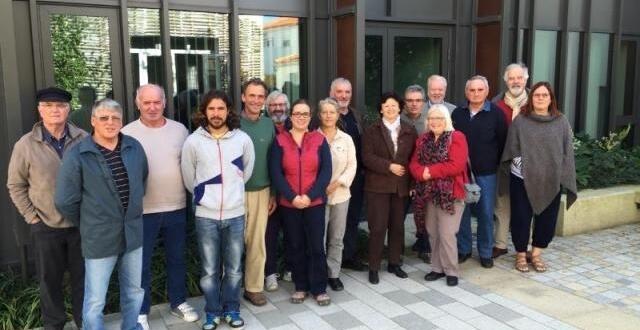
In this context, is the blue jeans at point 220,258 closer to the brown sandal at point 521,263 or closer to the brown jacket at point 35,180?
the brown jacket at point 35,180

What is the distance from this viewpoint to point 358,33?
6453mm

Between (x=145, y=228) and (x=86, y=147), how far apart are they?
2.78ft

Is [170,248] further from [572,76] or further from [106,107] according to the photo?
[572,76]

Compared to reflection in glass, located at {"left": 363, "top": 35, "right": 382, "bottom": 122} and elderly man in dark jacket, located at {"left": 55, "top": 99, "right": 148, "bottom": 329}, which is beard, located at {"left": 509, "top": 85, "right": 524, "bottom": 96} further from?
elderly man in dark jacket, located at {"left": 55, "top": 99, "right": 148, "bottom": 329}

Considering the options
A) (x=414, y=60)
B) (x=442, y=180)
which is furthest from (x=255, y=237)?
(x=414, y=60)

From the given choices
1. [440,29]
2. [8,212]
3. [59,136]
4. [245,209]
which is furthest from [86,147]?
[440,29]

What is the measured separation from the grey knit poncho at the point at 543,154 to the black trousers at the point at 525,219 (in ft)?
0.40

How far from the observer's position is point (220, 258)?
4.34 m

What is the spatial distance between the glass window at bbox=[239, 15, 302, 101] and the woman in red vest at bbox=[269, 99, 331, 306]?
224 centimetres

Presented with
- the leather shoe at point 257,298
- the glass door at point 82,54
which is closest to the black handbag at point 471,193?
the leather shoe at point 257,298

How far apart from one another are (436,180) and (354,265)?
1.24 metres

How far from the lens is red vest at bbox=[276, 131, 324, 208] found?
4.41 m

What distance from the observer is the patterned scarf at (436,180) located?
4844mm

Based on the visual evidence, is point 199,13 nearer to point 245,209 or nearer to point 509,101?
point 245,209
